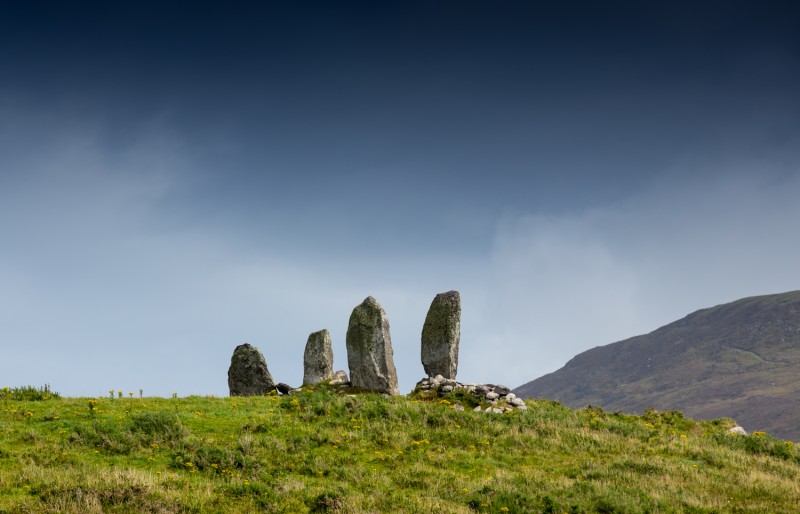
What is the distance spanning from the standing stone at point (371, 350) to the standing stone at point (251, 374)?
6116 mm

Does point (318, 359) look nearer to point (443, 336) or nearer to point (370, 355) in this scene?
point (370, 355)

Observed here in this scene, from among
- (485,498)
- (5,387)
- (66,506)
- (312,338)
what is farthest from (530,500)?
(312,338)

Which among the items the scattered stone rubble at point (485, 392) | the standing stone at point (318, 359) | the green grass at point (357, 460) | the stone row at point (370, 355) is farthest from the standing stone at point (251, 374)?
the green grass at point (357, 460)

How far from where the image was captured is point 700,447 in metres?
27.6

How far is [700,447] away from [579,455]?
237 inches

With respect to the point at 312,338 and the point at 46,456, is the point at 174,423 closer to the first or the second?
the point at 46,456

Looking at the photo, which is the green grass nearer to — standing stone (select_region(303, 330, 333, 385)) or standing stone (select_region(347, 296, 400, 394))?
standing stone (select_region(347, 296, 400, 394))

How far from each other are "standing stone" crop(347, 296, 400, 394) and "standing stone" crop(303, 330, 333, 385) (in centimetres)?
679

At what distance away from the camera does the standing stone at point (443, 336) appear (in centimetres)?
4094

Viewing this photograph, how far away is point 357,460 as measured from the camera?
22.3 meters

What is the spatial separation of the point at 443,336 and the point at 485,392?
644 centimetres

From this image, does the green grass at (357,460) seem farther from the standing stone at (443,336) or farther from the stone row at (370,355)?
the standing stone at (443,336)

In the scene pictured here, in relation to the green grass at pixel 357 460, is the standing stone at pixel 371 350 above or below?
above

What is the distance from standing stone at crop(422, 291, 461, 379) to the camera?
40.9 meters
